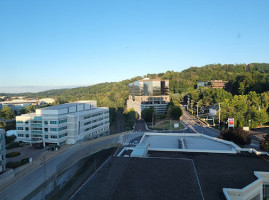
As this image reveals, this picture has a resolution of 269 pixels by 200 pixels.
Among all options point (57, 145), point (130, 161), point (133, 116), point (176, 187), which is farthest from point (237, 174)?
point (133, 116)

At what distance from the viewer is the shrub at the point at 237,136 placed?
23953 millimetres

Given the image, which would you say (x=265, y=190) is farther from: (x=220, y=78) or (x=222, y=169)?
(x=220, y=78)

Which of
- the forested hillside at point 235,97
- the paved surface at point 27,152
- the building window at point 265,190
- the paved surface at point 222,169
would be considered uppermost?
the forested hillside at point 235,97

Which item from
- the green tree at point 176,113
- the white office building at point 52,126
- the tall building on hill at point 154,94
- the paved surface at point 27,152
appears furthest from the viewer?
the tall building on hill at point 154,94

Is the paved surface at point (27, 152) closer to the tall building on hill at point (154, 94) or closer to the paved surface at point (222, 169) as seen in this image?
the paved surface at point (222, 169)

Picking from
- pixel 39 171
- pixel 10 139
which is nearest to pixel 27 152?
pixel 39 171

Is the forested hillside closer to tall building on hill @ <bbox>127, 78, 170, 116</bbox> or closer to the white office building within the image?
tall building on hill @ <bbox>127, 78, 170, 116</bbox>

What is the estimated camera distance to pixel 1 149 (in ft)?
78.1

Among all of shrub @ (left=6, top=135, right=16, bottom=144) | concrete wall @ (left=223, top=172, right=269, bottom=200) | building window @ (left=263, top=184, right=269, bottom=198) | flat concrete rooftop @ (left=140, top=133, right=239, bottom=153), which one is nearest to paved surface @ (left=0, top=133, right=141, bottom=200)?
flat concrete rooftop @ (left=140, top=133, right=239, bottom=153)

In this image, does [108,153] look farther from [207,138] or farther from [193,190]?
[193,190]

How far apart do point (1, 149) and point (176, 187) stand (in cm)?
2274

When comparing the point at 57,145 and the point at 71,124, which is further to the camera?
the point at 71,124

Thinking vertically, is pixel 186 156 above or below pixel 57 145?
above

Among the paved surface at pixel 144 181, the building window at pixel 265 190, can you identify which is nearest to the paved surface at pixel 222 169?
the building window at pixel 265 190
